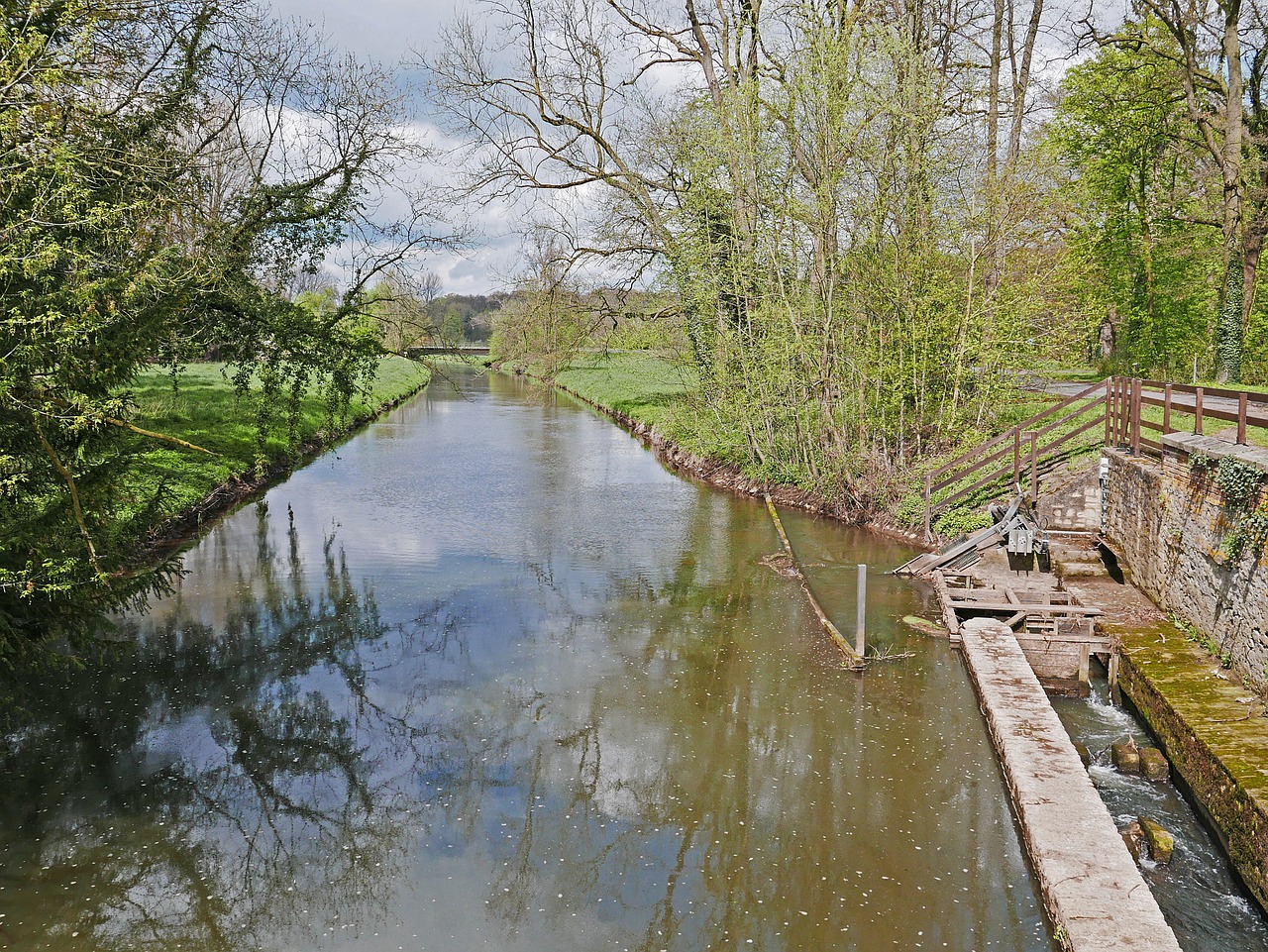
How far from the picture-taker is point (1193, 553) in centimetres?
1088

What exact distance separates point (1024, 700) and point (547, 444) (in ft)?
76.2

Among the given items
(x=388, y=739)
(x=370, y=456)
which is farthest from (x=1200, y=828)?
(x=370, y=456)

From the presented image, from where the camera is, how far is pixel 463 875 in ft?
A: 23.3

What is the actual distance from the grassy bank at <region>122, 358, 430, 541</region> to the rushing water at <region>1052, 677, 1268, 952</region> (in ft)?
30.9

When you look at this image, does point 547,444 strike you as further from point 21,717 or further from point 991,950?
point 991,950

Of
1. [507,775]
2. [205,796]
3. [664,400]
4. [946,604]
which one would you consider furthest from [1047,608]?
[664,400]

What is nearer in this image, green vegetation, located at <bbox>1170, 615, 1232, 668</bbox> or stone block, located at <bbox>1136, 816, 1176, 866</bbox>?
stone block, located at <bbox>1136, 816, 1176, 866</bbox>

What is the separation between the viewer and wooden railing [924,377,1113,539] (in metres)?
16.2

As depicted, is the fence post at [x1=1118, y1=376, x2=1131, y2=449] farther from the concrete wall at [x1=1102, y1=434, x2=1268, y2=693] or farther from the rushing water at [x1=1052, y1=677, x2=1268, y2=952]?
the rushing water at [x1=1052, y1=677, x2=1268, y2=952]

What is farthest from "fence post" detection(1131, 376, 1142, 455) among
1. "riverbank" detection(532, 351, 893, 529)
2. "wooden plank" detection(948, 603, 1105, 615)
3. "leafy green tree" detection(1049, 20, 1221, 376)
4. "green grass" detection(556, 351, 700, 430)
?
"leafy green tree" detection(1049, 20, 1221, 376)

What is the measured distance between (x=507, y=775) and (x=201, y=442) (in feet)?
55.8

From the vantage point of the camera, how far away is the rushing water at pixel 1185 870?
255 inches

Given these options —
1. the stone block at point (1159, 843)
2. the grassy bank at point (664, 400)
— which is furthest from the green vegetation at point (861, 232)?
the stone block at point (1159, 843)

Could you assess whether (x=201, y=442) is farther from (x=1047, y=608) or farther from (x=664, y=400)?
(x=1047, y=608)
